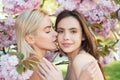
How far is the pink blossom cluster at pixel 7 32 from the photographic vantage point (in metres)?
3.70

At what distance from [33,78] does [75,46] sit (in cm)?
44

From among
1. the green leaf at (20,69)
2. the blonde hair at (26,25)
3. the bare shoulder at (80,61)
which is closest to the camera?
the green leaf at (20,69)

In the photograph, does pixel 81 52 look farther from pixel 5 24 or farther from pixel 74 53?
pixel 5 24

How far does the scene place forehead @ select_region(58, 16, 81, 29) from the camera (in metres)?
3.38

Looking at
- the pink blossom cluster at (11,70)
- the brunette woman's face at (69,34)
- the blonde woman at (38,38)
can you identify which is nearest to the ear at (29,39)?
the blonde woman at (38,38)

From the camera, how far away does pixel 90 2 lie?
3357 mm

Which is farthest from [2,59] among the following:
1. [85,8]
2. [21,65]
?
[85,8]

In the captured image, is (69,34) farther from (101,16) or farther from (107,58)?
(107,58)

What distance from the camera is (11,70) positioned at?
9.55 feet

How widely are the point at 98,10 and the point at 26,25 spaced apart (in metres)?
0.78

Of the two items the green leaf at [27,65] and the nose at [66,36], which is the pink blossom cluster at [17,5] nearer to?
the nose at [66,36]

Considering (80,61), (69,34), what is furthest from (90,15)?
(80,61)

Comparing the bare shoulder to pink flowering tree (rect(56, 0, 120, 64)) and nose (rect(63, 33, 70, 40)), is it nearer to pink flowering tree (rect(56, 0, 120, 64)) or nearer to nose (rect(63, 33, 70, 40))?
nose (rect(63, 33, 70, 40))

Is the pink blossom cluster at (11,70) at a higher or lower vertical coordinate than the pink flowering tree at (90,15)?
lower
